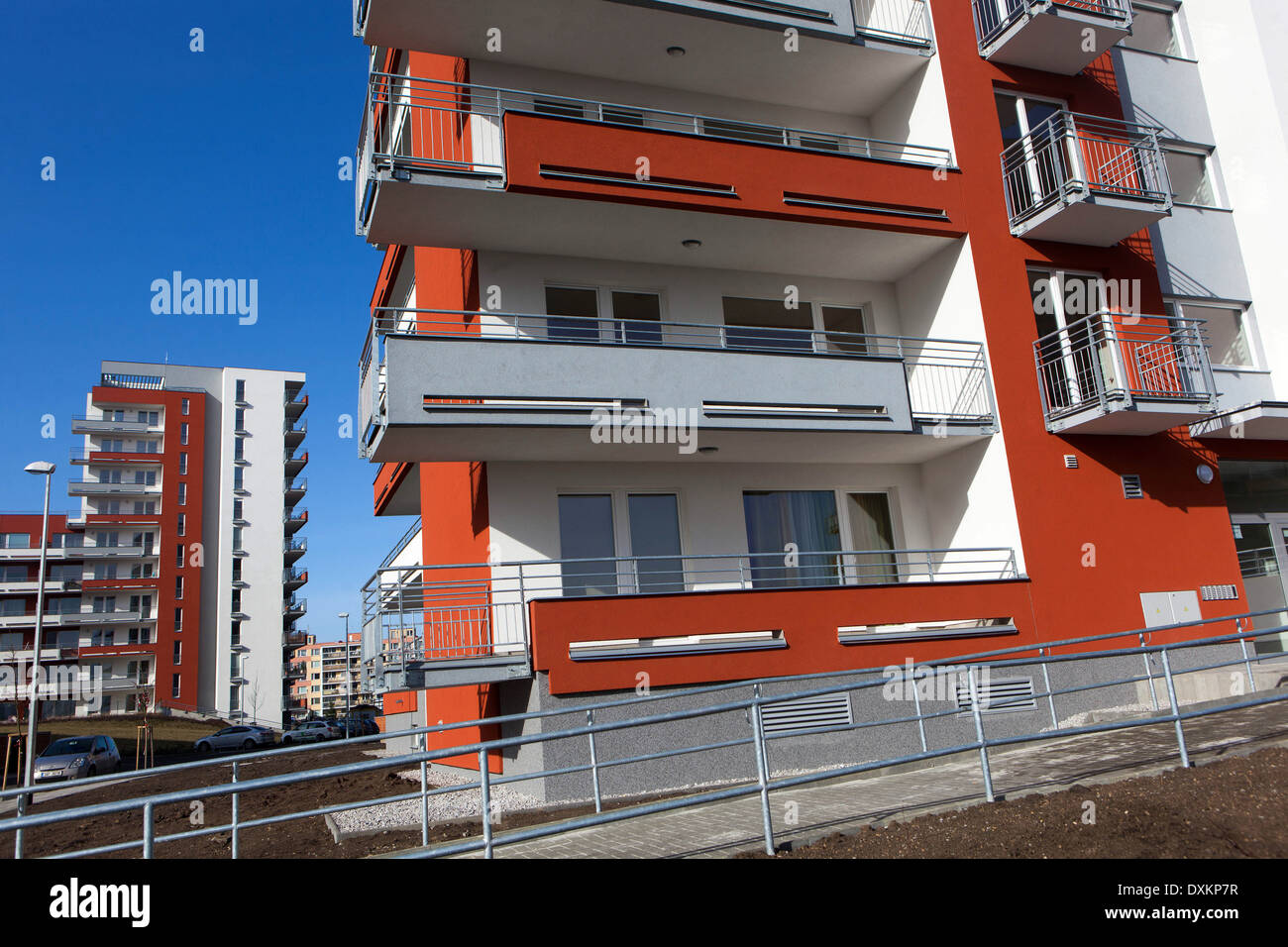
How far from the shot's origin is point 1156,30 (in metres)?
17.7

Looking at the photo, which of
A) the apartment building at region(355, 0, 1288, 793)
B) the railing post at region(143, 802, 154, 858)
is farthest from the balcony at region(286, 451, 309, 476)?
the railing post at region(143, 802, 154, 858)

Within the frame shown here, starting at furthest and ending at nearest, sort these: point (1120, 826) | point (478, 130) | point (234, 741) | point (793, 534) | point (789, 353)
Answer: point (234, 741), point (793, 534), point (478, 130), point (789, 353), point (1120, 826)

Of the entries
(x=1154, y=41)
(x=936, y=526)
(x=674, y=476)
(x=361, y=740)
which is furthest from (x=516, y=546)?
(x=1154, y=41)

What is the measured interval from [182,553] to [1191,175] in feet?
233

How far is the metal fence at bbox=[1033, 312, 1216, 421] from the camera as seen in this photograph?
43.4 ft

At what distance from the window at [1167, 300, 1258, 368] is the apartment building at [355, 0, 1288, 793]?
0.07 meters

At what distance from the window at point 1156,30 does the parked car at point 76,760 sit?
33274 mm

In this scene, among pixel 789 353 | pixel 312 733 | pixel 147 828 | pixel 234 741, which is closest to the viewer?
pixel 147 828

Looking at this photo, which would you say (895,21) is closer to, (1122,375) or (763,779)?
(1122,375)

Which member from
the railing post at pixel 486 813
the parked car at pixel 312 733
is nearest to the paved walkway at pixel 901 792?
the railing post at pixel 486 813

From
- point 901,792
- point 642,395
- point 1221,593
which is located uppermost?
point 642,395

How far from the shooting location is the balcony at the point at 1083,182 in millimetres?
13445

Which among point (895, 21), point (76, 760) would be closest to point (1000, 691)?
point (895, 21)

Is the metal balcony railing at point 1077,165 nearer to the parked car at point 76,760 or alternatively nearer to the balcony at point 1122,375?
the balcony at point 1122,375
